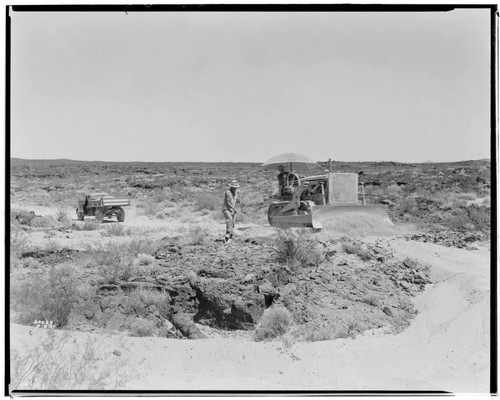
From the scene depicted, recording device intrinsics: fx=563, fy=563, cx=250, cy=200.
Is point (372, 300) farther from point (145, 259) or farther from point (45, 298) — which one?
point (45, 298)

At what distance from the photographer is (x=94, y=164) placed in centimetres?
4369

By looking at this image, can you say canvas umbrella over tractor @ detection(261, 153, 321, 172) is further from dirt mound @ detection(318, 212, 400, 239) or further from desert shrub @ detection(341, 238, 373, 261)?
desert shrub @ detection(341, 238, 373, 261)

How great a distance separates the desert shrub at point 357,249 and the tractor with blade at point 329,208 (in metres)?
1.23

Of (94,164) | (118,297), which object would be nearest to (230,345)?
(118,297)

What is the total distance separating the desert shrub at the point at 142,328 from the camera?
322 inches

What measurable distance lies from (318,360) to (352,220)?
638 centimetres

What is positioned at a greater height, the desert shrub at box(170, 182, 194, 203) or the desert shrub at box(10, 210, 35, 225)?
the desert shrub at box(170, 182, 194, 203)

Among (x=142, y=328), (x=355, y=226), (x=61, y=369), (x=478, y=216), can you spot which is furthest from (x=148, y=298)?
(x=478, y=216)

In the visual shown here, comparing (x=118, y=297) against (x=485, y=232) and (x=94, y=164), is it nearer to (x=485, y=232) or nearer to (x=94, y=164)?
(x=485, y=232)

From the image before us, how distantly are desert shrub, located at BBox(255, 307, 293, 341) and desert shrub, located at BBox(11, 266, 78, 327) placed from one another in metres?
2.87

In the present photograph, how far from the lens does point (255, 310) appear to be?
890 cm

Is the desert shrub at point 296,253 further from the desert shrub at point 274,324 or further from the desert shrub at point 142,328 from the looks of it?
the desert shrub at point 142,328

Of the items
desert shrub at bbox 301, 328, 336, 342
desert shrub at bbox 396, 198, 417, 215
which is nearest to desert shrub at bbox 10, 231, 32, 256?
desert shrub at bbox 301, 328, 336, 342

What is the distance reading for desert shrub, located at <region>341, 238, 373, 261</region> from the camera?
10.8 meters
